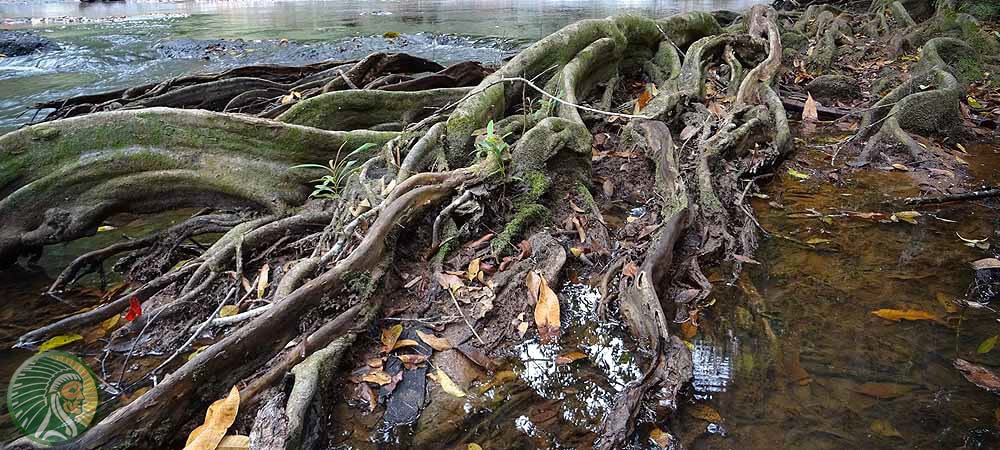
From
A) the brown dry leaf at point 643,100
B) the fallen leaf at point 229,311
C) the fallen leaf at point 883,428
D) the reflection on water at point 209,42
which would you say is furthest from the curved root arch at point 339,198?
the reflection on water at point 209,42

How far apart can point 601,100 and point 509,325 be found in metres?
3.86

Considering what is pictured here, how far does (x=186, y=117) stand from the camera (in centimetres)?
379

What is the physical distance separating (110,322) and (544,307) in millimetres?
2491

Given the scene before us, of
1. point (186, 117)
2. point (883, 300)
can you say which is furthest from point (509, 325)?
point (186, 117)

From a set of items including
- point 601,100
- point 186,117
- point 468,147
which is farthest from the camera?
point 601,100

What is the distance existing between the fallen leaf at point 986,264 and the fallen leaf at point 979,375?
1.08 metres

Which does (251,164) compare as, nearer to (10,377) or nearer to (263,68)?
(10,377)

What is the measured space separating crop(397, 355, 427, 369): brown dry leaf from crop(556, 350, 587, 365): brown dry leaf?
2.18 ft

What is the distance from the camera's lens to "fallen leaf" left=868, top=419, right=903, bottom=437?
210cm

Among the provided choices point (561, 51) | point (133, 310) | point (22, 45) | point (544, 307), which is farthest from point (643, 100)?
point (22, 45)

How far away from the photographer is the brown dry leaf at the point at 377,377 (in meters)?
2.47

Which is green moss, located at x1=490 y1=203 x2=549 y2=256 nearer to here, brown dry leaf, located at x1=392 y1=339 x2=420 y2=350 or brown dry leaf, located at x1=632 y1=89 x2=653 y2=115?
brown dry leaf, located at x1=392 y1=339 x2=420 y2=350

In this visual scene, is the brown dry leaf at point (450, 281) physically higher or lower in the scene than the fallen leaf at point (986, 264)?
lower

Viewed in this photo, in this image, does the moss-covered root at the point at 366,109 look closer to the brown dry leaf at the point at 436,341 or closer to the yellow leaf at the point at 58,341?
the yellow leaf at the point at 58,341
